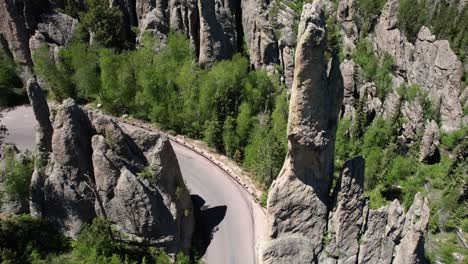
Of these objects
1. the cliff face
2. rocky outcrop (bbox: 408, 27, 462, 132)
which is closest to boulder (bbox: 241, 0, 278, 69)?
the cliff face

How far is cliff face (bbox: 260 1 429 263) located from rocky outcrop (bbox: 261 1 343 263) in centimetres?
7

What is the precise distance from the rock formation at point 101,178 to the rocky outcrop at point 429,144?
48157mm

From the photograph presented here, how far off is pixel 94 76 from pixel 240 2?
2812 centimetres

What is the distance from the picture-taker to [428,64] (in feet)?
255

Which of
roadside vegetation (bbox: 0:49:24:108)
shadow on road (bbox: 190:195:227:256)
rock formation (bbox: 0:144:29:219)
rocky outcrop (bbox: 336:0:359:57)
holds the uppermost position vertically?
rocky outcrop (bbox: 336:0:359:57)

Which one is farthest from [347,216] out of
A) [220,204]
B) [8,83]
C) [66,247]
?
[8,83]

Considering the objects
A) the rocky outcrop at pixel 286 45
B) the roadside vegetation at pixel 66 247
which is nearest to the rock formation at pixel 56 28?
the rocky outcrop at pixel 286 45

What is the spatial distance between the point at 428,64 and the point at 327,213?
64773 mm

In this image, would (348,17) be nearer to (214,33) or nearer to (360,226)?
(214,33)

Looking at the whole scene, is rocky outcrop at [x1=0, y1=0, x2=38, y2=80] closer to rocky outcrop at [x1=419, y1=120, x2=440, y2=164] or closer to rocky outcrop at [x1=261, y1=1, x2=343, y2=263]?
rocky outcrop at [x1=261, y1=1, x2=343, y2=263]

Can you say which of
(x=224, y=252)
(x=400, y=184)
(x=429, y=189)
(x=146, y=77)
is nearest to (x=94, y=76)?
(x=146, y=77)

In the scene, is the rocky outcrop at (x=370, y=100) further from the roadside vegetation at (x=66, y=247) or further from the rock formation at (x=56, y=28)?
the rock formation at (x=56, y=28)

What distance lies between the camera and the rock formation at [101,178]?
99.2ft

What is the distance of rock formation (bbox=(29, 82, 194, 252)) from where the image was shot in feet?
99.2
